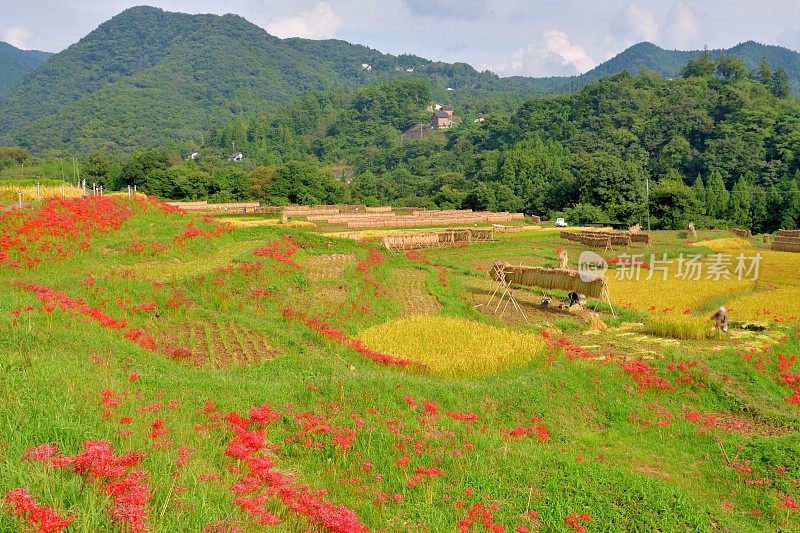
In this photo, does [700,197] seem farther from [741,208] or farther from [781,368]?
[781,368]

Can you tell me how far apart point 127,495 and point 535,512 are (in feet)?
14.4

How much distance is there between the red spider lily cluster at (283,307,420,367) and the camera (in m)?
13.4

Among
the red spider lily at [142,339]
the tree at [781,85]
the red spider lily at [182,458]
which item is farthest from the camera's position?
the tree at [781,85]

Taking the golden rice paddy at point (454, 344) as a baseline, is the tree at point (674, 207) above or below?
above

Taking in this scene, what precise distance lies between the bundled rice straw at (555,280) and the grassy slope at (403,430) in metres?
5.48

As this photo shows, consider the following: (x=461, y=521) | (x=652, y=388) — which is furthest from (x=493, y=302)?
(x=461, y=521)

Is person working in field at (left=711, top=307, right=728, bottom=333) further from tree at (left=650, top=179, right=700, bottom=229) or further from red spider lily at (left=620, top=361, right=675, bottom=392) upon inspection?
tree at (left=650, top=179, right=700, bottom=229)

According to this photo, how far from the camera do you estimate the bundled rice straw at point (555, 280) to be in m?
19.8

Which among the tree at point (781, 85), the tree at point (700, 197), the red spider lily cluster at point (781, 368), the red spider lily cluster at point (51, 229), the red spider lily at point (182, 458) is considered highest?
the tree at point (781, 85)

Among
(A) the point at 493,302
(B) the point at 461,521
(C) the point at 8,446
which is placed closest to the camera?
(C) the point at 8,446

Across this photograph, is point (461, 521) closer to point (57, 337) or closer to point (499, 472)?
point (499, 472)

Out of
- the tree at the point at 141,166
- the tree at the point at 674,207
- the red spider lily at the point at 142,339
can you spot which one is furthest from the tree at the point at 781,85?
the red spider lily at the point at 142,339

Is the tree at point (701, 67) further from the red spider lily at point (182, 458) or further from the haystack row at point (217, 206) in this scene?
the red spider lily at point (182, 458)

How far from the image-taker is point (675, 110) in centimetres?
9538
